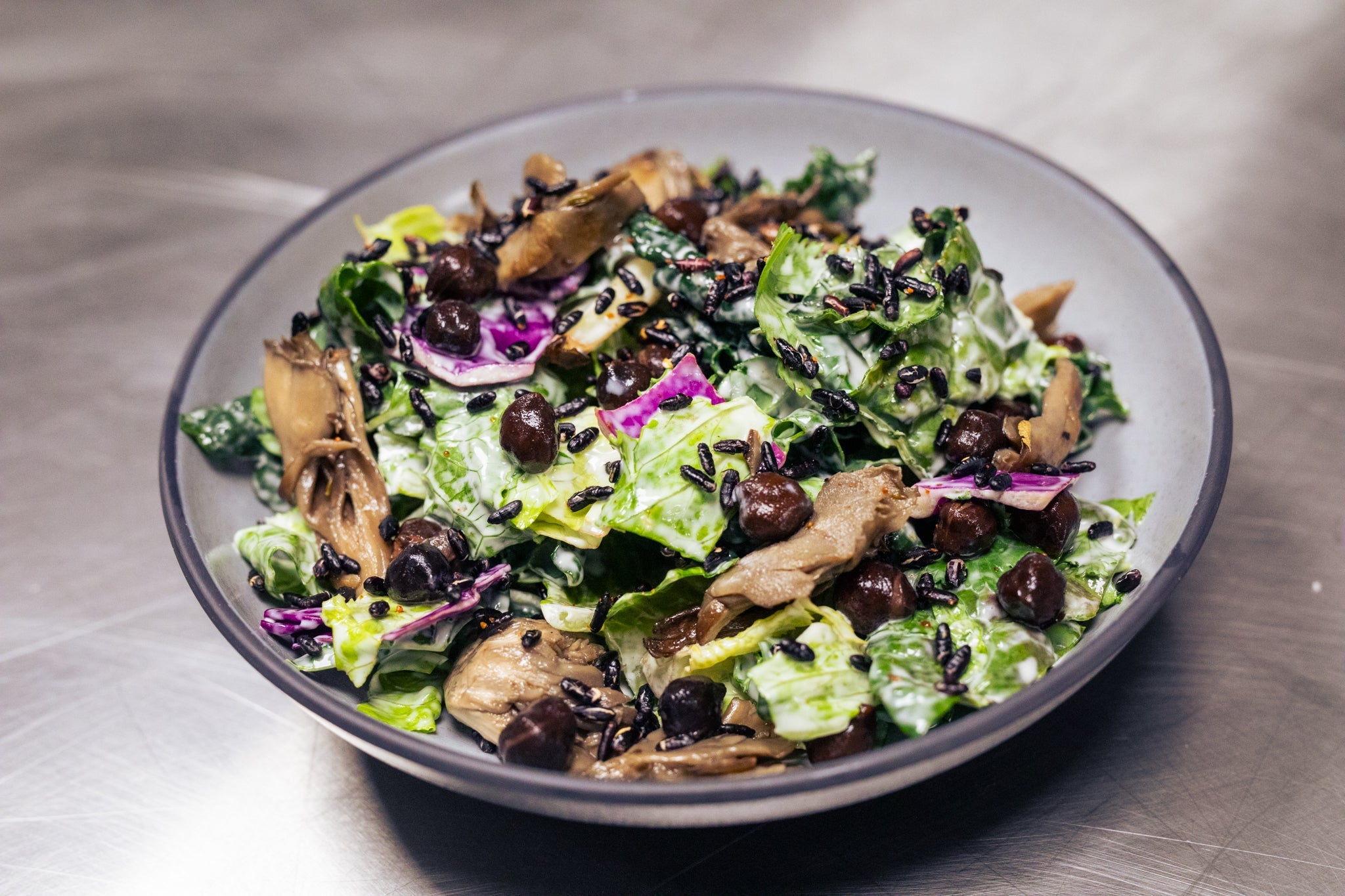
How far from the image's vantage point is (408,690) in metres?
2.61

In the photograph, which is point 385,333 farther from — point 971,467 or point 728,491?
point 971,467

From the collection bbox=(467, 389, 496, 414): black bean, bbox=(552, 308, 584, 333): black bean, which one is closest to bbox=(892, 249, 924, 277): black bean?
bbox=(552, 308, 584, 333): black bean

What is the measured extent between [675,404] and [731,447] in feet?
0.71

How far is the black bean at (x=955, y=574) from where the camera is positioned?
8.20 ft

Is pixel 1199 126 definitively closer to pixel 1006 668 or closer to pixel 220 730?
pixel 1006 668

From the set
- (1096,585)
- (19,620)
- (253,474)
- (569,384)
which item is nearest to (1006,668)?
(1096,585)

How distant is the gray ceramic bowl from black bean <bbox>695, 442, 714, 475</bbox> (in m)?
0.83

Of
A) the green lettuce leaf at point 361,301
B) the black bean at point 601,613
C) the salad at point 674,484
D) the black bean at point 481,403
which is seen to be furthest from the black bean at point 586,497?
the green lettuce leaf at point 361,301

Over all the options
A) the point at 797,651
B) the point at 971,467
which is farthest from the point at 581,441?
the point at 971,467

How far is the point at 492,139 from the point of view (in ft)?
13.0

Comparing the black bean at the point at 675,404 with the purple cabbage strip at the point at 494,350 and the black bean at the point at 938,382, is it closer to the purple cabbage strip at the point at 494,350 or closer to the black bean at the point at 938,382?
the purple cabbage strip at the point at 494,350

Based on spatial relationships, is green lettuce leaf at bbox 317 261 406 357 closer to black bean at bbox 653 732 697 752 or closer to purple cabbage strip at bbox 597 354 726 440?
purple cabbage strip at bbox 597 354 726 440

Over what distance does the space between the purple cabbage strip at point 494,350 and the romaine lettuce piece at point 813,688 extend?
1.15 m

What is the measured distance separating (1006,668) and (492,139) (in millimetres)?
2876
